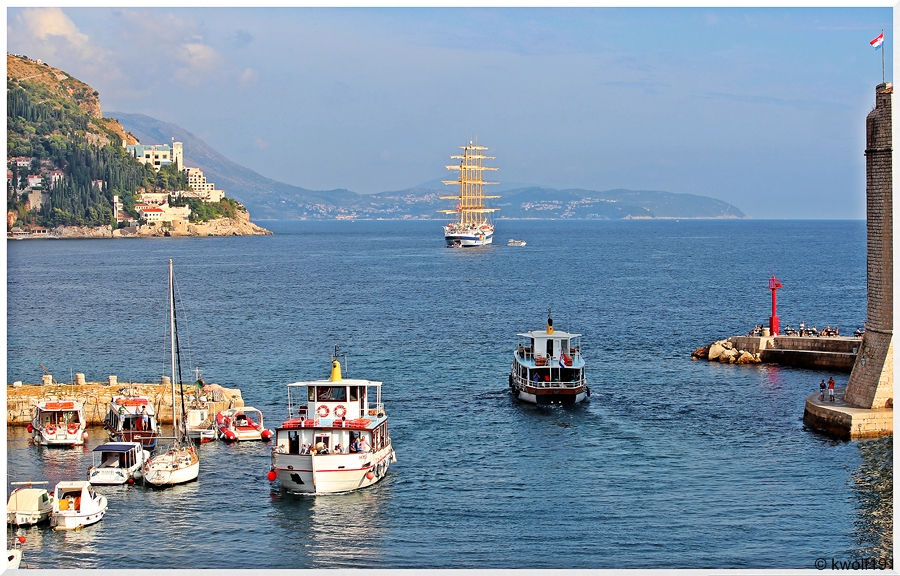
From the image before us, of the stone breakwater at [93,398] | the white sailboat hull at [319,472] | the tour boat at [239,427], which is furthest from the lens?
the stone breakwater at [93,398]

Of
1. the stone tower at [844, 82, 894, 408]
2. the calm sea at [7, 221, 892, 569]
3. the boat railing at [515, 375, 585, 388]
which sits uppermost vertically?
the stone tower at [844, 82, 894, 408]

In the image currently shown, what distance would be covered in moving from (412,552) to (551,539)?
12.8 feet

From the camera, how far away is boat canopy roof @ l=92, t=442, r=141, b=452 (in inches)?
1419

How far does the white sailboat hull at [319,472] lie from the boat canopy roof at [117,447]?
5720mm

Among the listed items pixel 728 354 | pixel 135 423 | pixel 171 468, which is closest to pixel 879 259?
pixel 728 354

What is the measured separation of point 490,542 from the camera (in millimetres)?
29312

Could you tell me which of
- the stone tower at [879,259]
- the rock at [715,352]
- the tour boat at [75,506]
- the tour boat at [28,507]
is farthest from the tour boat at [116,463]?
the rock at [715,352]

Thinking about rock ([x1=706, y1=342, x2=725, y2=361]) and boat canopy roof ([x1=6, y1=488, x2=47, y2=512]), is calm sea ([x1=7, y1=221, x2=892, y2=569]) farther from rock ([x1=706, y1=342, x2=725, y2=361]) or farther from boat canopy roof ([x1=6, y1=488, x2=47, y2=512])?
rock ([x1=706, y1=342, x2=725, y2=361])

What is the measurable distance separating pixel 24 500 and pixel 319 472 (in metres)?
8.56

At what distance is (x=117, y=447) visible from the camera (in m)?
36.3

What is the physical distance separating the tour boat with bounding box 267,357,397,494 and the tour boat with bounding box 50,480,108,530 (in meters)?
5.57

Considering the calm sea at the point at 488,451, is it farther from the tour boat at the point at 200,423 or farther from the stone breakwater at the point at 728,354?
the tour boat at the point at 200,423

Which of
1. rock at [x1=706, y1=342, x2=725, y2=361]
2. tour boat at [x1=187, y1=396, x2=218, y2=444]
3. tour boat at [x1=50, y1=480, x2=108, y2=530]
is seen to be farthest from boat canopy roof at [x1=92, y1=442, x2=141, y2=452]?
rock at [x1=706, y1=342, x2=725, y2=361]

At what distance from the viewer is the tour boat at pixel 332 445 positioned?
33875 mm
